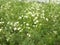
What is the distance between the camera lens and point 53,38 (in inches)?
208

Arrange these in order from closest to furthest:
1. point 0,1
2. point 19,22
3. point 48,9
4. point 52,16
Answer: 1. point 19,22
2. point 52,16
3. point 48,9
4. point 0,1

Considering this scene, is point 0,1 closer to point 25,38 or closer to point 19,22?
point 19,22

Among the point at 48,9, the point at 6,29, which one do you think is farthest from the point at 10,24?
the point at 48,9

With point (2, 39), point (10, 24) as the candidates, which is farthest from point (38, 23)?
point (2, 39)

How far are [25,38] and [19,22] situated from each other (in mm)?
855

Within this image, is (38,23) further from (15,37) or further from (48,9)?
(48,9)

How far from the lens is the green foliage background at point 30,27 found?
17.1 ft

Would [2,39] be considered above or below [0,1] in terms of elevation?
above

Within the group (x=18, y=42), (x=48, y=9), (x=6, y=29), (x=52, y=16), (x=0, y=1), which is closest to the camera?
(x=18, y=42)

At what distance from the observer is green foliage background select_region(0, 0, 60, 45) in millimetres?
5227

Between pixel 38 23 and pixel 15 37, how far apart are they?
81 cm

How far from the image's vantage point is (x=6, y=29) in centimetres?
564

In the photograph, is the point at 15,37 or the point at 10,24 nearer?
the point at 15,37

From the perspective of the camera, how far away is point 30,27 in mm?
5719
